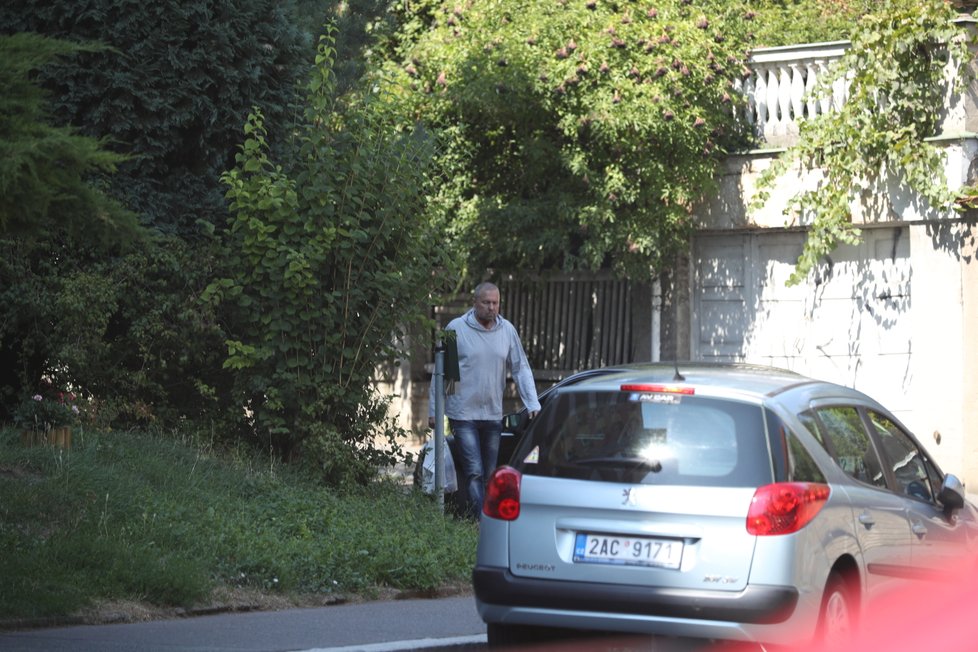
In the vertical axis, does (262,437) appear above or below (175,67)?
below

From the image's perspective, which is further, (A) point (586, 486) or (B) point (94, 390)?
(B) point (94, 390)

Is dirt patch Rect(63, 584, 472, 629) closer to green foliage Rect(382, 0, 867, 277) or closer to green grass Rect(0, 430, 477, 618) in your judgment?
green grass Rect(0, 430, 477, 618)

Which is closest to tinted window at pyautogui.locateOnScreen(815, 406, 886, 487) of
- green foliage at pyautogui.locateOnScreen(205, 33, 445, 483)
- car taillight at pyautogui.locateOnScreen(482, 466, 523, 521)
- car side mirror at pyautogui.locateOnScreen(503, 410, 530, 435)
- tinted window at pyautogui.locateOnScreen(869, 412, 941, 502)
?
tinted window at pyautogui.locateOnScreen(869, 412, 941, 502)

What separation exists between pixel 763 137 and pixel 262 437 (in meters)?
7.83

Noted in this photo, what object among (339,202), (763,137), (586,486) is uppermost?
(763,137)

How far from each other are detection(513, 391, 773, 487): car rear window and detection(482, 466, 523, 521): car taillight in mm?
79

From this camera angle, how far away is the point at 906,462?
Result: 8117 millimetres

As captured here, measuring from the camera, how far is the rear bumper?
21.2 feet

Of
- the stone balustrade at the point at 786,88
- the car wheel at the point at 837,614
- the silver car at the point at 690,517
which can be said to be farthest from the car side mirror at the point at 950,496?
the stone balustrade at the point at 786,88

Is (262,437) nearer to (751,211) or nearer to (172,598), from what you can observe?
(172,598)

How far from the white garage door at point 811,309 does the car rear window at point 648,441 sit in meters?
9.84

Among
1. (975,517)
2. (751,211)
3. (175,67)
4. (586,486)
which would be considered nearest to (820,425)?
(586,486)

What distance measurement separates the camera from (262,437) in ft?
38.9

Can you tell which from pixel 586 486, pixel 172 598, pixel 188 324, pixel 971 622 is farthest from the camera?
pixel 188 324
